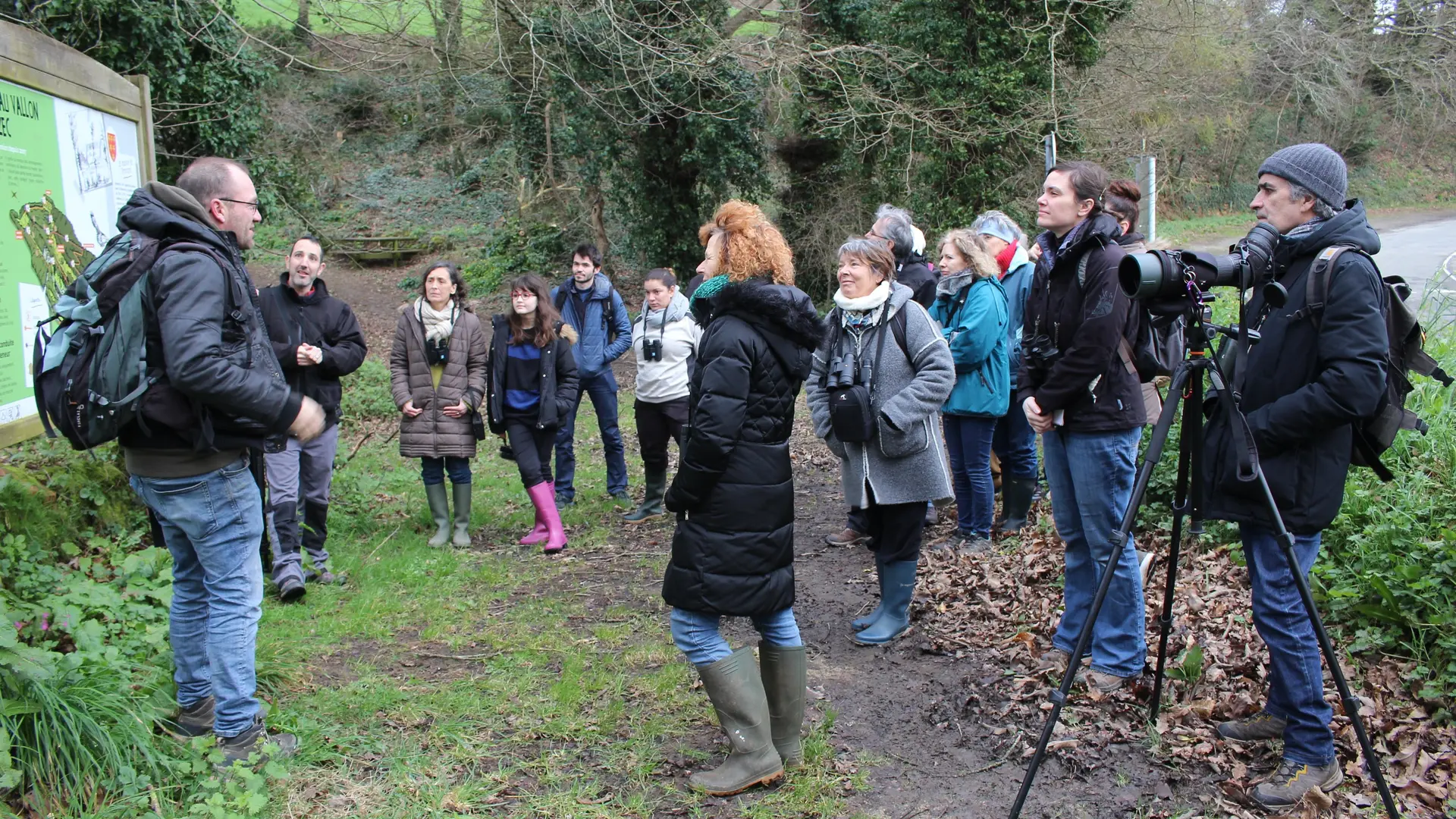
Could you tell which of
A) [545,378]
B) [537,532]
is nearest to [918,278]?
[545,378]

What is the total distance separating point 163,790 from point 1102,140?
15729mm

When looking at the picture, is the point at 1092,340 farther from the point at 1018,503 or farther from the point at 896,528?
the point at 1018,503

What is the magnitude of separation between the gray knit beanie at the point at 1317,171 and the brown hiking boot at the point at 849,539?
3941 millimetres

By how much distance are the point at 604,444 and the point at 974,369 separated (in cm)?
325

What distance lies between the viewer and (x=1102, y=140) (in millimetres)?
15555

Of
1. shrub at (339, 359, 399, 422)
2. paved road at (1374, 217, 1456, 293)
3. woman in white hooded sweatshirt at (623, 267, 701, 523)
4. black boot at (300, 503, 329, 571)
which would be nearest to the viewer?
black boot at (300, 503, 329, 571)

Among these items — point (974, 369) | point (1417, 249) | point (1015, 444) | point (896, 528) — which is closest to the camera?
point (896, 528)

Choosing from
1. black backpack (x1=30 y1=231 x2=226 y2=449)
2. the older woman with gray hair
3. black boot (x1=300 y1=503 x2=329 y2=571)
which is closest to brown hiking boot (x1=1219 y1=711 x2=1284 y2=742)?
the older woman with gray hair

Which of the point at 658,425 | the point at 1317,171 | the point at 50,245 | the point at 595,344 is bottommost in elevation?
the point at 658,425

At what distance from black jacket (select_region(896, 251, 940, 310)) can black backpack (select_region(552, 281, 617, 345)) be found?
2.43 metres

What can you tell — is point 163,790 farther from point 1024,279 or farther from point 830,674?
point 1024,279

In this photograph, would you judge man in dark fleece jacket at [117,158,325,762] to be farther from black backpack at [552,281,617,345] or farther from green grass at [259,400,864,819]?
black backpack at [552,281,617,345]

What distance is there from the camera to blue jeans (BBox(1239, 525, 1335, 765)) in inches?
129

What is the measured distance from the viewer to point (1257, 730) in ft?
11.9
